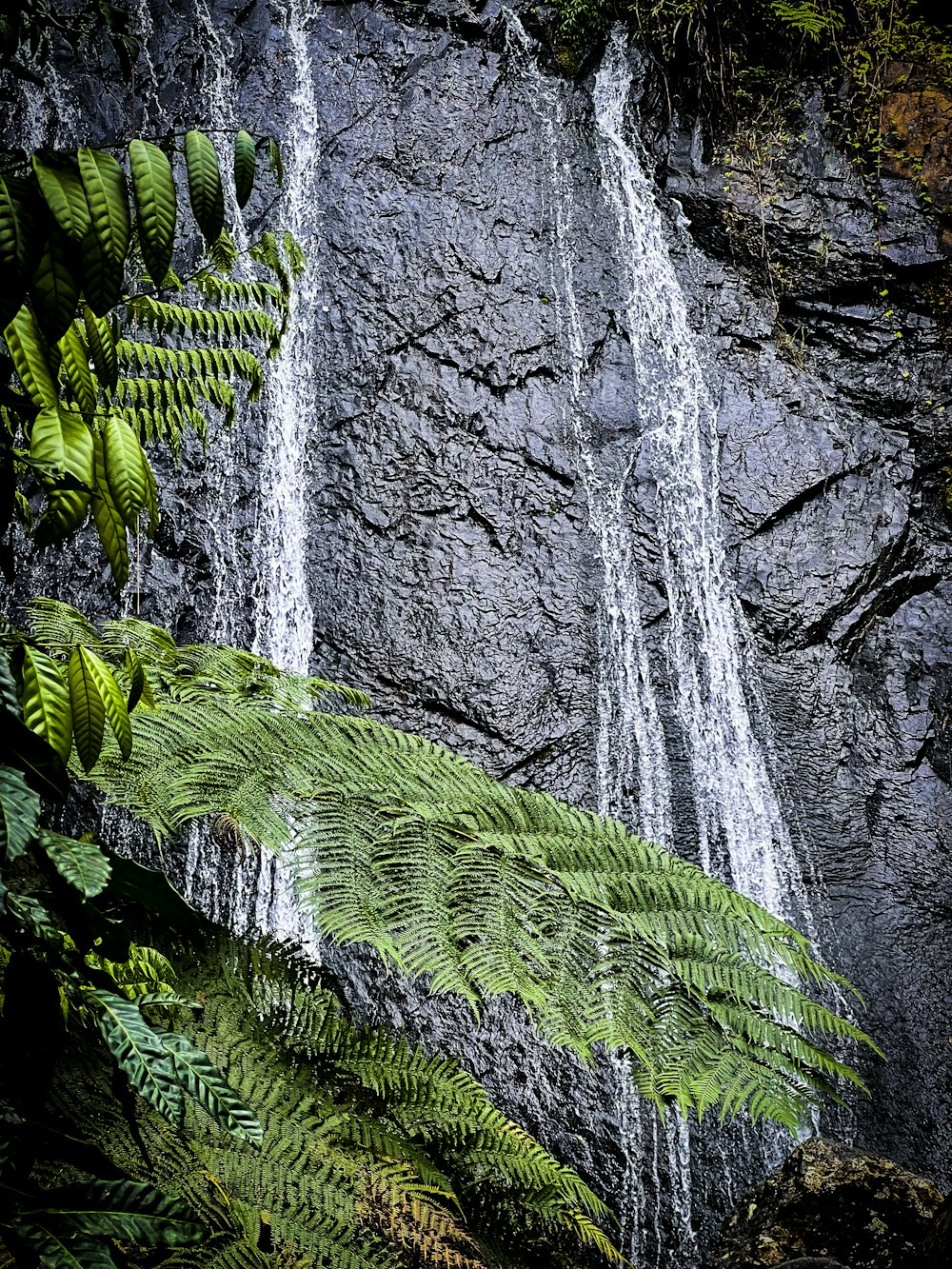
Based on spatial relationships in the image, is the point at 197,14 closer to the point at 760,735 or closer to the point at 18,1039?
the point at 760,735

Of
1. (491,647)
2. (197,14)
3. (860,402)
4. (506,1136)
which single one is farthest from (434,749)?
(197,14)

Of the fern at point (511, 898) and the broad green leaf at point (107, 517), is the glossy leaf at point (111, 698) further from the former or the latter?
the fern at point (511, 898)

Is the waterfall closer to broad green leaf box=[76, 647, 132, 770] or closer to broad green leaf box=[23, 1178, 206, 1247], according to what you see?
broad green leaf box=[76, 647, 132, 770]

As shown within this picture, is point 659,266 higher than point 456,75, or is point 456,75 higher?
point 456,75

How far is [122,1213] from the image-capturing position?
3.00ft

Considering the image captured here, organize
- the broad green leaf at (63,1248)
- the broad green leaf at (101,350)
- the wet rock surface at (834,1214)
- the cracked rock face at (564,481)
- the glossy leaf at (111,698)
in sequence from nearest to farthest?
1. the broad green leaf at (63,1248)
2. the glossy leaf at (111,698)
3. the broad green leaf at (101,350)
4. the wet rock surface at (834,1214)
5. the cracked rock face at (564,481)

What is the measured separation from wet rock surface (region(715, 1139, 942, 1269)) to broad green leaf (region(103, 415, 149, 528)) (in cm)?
243

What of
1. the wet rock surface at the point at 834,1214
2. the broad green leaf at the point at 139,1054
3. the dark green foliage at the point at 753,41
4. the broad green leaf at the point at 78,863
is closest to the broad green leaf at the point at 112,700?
the broad green leaf at the point at 78,863

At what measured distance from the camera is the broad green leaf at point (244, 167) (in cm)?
116

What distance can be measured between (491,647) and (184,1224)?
4.54 m

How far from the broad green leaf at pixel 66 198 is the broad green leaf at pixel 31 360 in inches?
4.9

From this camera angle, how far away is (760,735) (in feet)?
17.9

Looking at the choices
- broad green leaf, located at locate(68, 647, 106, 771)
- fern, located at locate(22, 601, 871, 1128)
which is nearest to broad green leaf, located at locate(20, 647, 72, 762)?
broad green leaf, located at locate(68, 647, 106, 771)

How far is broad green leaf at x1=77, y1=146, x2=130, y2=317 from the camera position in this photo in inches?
39.9
